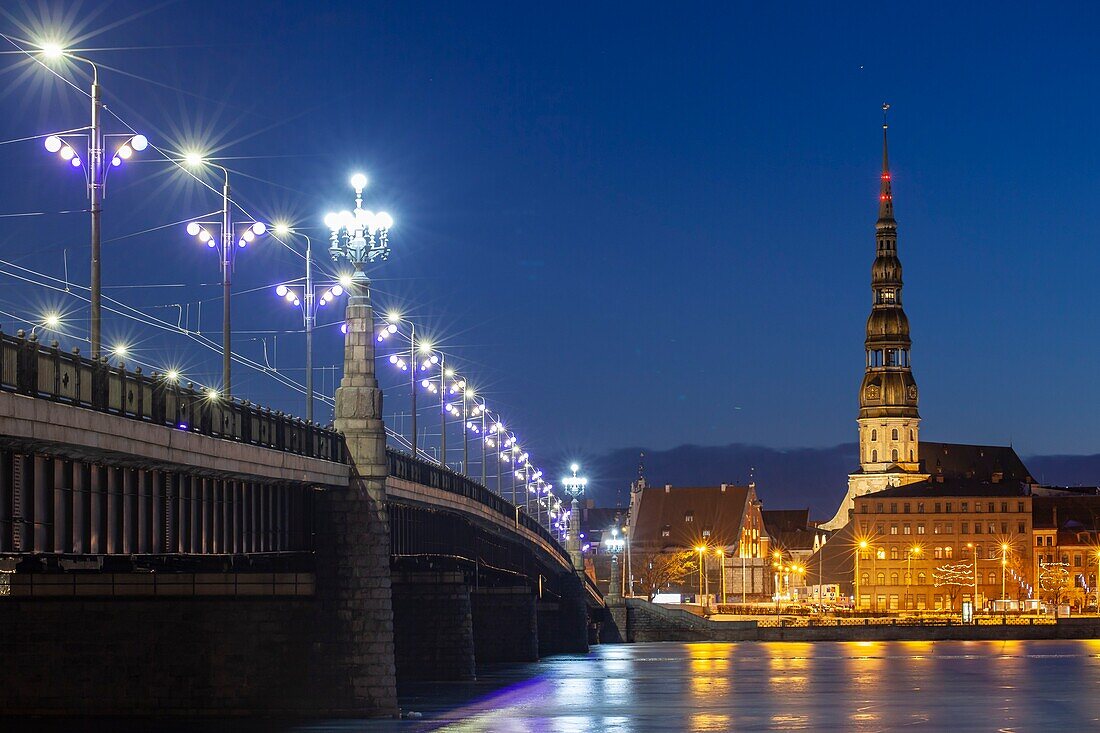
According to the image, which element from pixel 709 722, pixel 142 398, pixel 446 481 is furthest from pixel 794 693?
pixel 142 398

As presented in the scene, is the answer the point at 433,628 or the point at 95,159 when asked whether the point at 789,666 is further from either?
the point at 95,159

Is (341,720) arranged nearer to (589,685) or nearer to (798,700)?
(798,700)

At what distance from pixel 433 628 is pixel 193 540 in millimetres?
49597

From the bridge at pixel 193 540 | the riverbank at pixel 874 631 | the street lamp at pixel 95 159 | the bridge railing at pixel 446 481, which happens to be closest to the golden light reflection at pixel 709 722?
the bridge at pixel 193 540

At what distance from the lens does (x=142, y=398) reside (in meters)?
46.4

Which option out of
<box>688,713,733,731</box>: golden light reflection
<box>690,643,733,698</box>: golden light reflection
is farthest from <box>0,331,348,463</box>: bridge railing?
<box>690,643,733,698</box>: golden light reflection

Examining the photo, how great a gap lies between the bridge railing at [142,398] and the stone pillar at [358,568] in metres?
2.71

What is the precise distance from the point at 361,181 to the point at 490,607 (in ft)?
223

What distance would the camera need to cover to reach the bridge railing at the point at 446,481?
73.6m

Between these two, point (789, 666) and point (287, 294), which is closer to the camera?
point (287, 294)

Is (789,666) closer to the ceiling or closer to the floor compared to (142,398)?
closer to the floor

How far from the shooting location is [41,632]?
2689 inches

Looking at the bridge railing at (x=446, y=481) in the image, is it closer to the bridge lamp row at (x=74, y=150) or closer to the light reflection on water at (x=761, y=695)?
the light reflection on water at (x=761, y=695)

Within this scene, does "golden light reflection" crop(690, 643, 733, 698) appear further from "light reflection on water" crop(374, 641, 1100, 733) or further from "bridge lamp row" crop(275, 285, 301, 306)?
"bridge lamp row" crop(275, 285, 301, 306)
